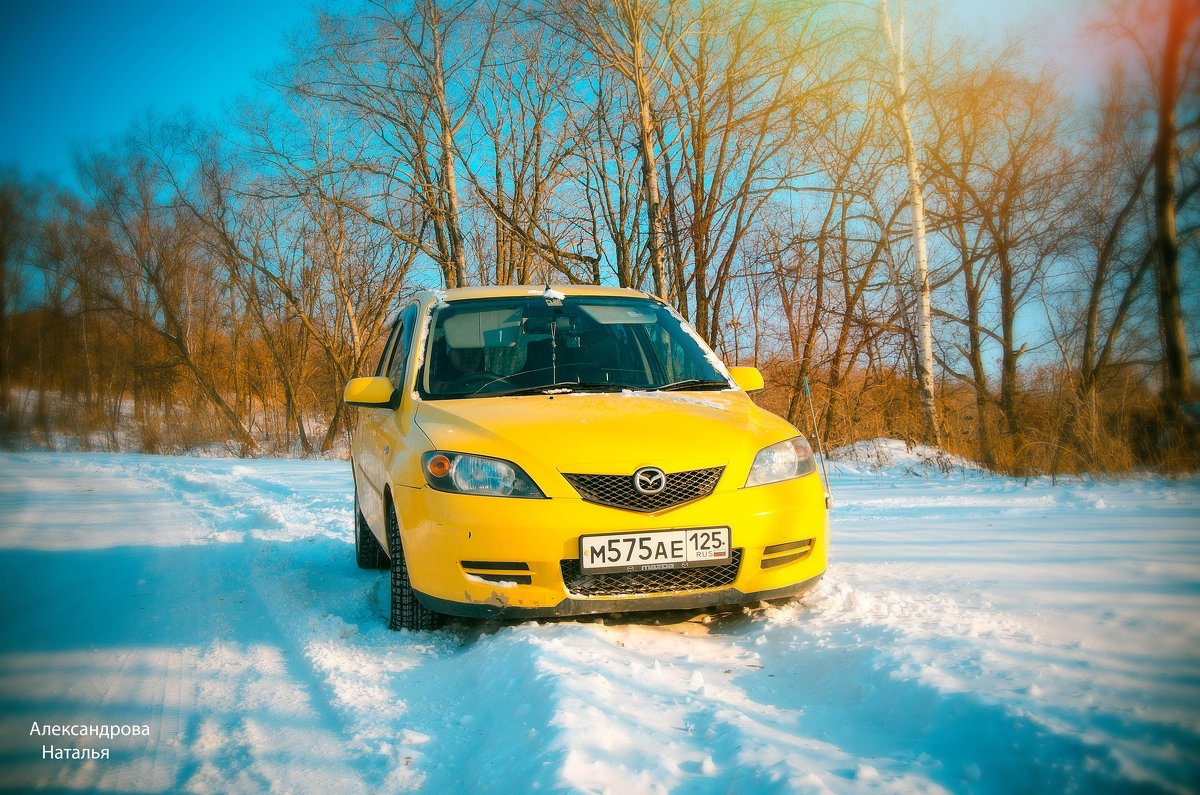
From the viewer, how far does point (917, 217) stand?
1108 centimetres

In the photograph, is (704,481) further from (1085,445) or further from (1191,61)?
(1191,61)

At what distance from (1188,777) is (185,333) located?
2947 centimetres

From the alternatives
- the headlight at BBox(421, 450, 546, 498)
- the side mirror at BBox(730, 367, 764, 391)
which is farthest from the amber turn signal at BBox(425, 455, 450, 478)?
the side mirror at BBox(730, 367, 764, 391)

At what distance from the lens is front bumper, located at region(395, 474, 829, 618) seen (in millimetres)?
2809

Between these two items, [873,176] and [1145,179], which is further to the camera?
[873,176]

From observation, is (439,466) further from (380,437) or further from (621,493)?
(380,437)

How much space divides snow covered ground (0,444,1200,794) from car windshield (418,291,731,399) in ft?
4.18

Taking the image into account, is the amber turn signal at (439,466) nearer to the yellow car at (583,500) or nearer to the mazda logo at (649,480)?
the yellow car at (583,500)

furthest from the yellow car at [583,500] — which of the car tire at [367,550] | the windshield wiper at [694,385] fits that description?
the car tire at [367,550]

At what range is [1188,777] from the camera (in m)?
1.63

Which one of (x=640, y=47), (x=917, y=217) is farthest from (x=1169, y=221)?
A: (x=640, y=47)

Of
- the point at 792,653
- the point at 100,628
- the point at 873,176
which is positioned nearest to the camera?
the point at 792,653

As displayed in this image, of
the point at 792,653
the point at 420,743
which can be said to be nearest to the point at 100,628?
the point at 420,743

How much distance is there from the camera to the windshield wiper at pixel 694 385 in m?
3.80
